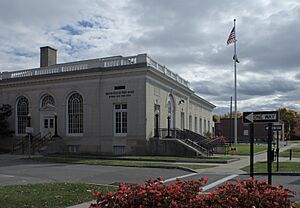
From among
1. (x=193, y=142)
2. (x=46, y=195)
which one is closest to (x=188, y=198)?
(x=46, y=195)

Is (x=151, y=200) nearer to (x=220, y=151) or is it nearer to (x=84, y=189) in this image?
(x=84, y=189)

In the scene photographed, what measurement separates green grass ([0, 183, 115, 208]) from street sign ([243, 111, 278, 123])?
4861 mm

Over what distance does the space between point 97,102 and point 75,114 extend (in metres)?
2.94

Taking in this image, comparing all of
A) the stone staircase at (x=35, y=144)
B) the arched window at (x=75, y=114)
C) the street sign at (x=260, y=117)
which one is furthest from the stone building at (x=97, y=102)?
the street sign at (x=260, y=117)

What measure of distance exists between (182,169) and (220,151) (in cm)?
1585

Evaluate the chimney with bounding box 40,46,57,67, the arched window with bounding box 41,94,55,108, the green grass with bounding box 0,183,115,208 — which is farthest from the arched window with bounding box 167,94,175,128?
the green grass with bounding box 0,183,115,208

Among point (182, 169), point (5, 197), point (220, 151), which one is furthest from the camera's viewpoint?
point (220, 151)

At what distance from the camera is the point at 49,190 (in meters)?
11.0

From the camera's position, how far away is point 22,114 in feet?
124

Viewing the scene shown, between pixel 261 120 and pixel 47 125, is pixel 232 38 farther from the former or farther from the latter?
A: pixel 261 120

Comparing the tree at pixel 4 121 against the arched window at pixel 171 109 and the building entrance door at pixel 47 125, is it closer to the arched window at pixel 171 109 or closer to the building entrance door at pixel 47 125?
the building entrance door at pixel 47 125

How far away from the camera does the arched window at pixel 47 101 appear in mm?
35938

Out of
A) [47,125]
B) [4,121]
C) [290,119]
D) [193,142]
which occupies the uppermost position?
[4,121]

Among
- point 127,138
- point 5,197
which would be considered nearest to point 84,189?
point 5,197
